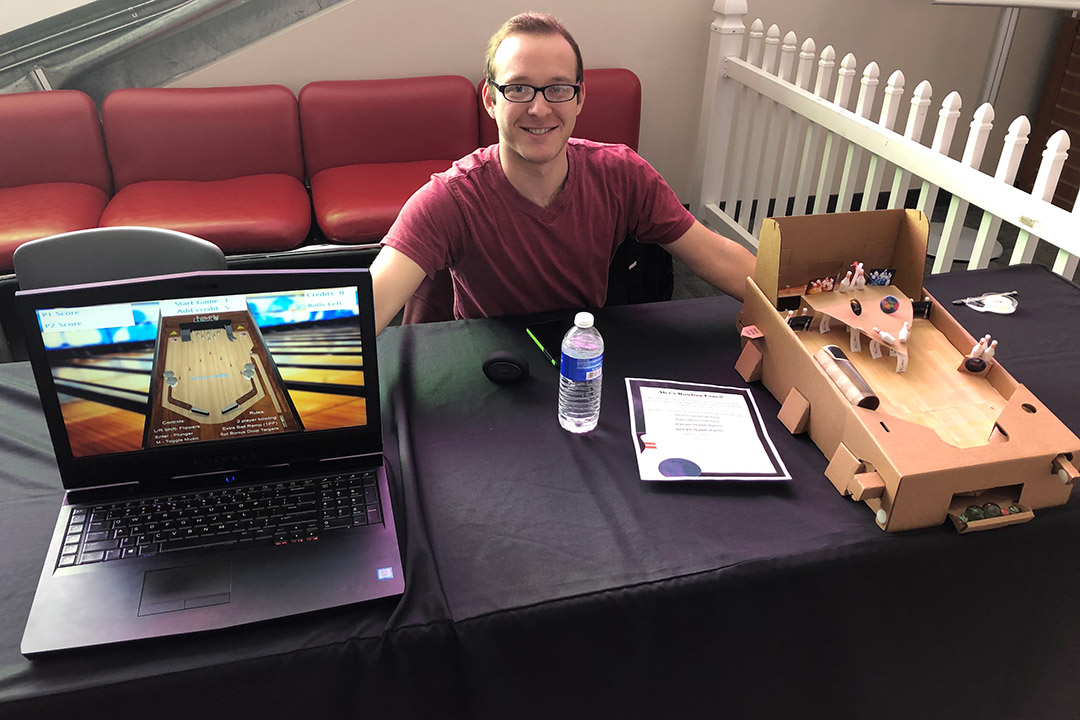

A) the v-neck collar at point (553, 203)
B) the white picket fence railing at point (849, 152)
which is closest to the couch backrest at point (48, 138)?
the v-neck collar at point (553, 203)

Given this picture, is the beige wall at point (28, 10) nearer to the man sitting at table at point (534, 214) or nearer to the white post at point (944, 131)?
the man sitting at table at point (534, 214)

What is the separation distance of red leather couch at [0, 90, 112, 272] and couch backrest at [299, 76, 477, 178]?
76 cm

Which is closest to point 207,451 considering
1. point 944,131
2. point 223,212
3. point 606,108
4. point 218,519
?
point 218,519

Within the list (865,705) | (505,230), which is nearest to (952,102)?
(505,230)

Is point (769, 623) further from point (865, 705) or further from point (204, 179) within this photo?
point (204, 179)

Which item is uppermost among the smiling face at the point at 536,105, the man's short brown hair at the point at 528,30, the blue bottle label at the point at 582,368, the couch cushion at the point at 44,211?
the man's short brown hair at the point at 528,30

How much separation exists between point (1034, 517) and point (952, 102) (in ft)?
4.74

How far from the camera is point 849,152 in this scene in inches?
98.7

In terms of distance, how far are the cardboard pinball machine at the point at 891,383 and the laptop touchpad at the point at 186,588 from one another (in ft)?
2.68

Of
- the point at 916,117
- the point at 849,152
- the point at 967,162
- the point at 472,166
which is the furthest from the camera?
the point at 849,152

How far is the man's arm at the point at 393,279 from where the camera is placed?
140 centimetres

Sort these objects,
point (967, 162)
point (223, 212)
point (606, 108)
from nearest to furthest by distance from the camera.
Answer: point (967, 162)
point (223, 212)
point (606, 108)

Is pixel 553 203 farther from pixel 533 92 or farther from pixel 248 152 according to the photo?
pixel 248 152

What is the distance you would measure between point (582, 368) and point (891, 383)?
0.48 meters
